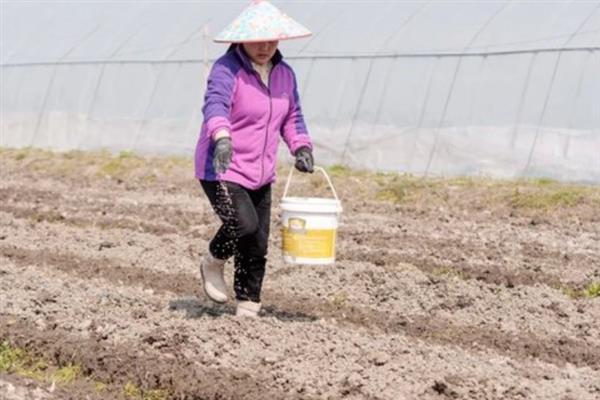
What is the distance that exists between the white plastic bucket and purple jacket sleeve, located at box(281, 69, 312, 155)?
290 mm

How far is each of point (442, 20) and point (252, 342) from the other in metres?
11.0

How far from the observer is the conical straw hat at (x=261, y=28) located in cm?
557

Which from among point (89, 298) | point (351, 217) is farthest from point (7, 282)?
point (351, 217)

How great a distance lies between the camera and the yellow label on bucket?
18.9 ft

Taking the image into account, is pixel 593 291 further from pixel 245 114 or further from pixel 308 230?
pixel 245 114

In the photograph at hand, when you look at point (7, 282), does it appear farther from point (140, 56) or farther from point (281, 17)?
point (140, 56)

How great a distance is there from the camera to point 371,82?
52.5 ft

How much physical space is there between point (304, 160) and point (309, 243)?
40 centimetres

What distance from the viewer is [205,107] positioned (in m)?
5.60

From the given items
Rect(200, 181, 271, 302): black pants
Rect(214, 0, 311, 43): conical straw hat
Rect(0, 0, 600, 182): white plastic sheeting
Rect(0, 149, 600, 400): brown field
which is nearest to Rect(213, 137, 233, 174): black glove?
Rect(200, 181, 271, 302): black pants

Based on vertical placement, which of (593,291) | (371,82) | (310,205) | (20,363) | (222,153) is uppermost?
(371,82)

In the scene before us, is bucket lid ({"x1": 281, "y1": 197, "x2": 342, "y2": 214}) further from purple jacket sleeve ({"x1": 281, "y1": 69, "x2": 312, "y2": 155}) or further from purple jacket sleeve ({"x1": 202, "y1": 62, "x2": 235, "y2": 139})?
purple jacket sleeve ({"x1": 202, "y1": 62, "x2": 235, "y2": 139})

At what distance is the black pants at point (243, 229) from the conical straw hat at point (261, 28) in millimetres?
693

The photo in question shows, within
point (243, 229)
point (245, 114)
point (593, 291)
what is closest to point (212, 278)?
point (243, 229)
